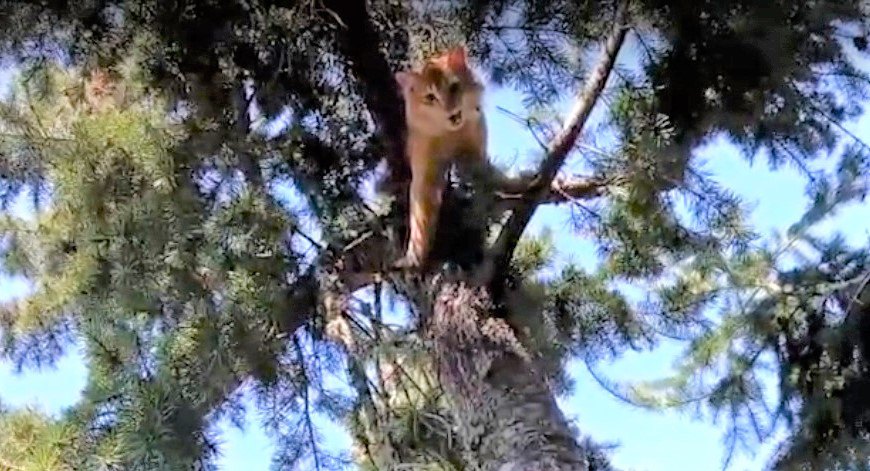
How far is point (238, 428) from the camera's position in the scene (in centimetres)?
111

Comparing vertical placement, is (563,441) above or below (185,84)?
below

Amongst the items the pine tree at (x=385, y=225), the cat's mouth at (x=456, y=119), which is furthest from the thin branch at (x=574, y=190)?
the cat's mouth at (x=456, y=119)

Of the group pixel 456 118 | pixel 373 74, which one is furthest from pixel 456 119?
pixel 373 74

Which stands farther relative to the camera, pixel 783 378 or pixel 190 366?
pixel 783 378

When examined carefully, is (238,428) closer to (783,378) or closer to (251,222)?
(251,222)

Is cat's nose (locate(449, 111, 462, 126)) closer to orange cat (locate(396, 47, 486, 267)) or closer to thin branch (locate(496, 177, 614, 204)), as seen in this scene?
orange cat (locate(396, 47, 486, 267))

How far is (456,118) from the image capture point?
1033 millimetres

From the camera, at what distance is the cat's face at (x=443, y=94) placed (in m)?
1.01

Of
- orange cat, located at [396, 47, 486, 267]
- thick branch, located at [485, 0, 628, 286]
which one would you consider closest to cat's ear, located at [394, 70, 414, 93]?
orange cat, located at [396, 47, 486, 267]

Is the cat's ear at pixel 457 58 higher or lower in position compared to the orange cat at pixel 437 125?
higher

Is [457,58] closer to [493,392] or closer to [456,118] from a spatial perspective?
[456,118]

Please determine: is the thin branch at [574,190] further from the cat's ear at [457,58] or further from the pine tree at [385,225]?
the cat's ear at [457,58]

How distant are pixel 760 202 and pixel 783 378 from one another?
0.56ft

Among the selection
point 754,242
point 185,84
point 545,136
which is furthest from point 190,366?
point 754,242
